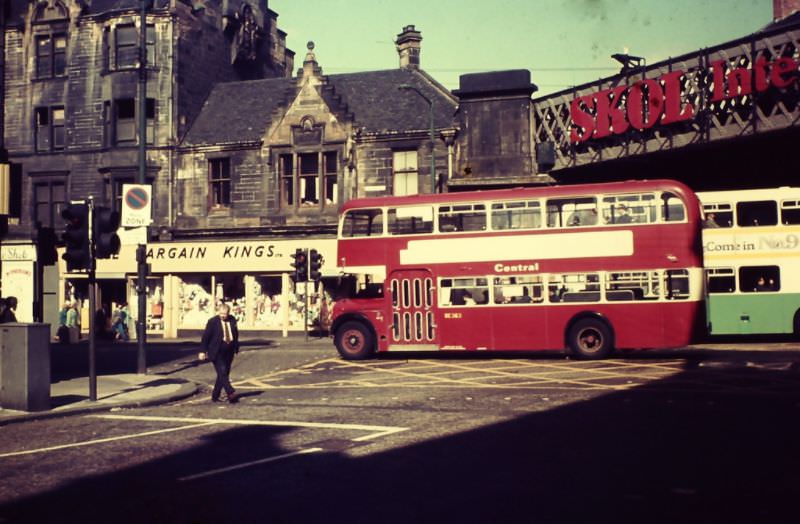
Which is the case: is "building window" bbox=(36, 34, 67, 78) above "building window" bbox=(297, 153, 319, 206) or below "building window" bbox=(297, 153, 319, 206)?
above

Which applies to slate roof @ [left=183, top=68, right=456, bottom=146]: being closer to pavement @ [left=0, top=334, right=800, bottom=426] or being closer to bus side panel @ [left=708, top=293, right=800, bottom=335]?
pavement @ [left=0, top=334, right=800, bottom=426]

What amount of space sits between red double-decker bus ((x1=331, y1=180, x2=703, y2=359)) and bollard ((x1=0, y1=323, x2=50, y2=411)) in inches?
378

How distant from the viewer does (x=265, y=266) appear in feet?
109

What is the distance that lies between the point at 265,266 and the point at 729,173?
60.0ft

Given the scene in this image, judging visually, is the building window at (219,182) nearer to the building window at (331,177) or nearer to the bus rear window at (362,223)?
the building window at (331,177)

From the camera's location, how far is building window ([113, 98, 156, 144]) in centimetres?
3475

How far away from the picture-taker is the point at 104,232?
1371cm

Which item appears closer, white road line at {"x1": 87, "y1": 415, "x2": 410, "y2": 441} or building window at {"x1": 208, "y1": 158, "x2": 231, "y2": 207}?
white road line at {"x1": 87, "y1": 415, "x2": 410, "y2": 441}

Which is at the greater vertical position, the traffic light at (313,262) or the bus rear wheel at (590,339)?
the traffic light at (313,262)

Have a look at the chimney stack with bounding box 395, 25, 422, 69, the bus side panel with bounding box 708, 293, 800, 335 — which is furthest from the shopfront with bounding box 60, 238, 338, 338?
the bus side panel with bounding box 708, 293, 800, 335

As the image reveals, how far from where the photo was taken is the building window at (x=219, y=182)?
34.5m

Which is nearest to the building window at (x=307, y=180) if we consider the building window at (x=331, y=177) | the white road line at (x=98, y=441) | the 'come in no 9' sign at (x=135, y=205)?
the building window at (x=331, y=177)

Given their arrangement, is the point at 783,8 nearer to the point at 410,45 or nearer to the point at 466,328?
the point at 410,45

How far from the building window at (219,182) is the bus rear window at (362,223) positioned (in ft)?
47.9
